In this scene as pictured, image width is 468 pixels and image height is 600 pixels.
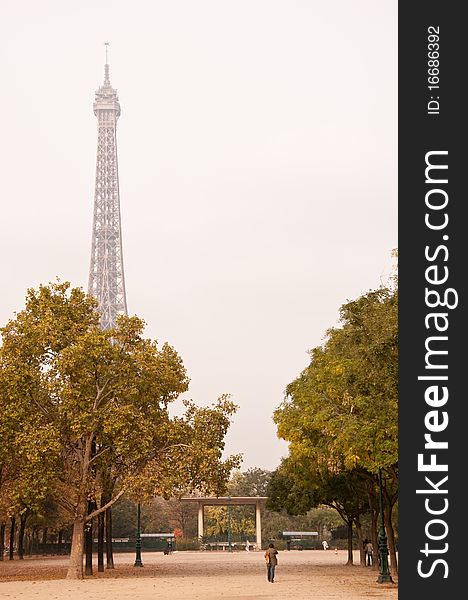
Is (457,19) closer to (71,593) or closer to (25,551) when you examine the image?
(71,593)

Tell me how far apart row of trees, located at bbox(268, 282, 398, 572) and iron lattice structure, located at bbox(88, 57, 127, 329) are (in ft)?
434

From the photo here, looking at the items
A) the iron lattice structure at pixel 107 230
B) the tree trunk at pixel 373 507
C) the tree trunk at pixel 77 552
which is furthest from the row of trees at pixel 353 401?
the iron lattice structure at pixel 107 230

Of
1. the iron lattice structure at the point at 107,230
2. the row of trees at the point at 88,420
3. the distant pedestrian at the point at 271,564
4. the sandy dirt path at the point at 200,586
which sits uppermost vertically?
the iron lattice structure at the point at 107,230

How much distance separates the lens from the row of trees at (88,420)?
40.3 metres

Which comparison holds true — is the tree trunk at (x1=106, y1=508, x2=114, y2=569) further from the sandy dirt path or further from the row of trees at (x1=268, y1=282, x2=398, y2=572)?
the row of trees at (x1=268, y1=282, x2=398, y2=572)

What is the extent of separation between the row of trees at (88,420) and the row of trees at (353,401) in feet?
16.6

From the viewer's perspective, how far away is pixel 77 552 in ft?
136

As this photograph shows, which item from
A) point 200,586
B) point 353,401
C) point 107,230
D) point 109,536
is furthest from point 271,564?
point 107,230

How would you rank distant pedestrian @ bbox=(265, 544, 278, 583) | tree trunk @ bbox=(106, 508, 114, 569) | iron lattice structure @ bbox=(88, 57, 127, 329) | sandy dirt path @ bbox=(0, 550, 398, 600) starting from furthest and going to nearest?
iron lattice structure @ bbox=(88, 57, 127, 329) < tree trunk @ bbox=(106, 508, 114, 569) < distant pedestrian @ bbox=(265, 544, 278, 583) < sandy dirt path @ bbox=(0, 550, 398, 600)

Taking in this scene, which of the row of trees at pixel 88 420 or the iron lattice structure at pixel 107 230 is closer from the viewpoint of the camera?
the row of trees at pixel 88 420

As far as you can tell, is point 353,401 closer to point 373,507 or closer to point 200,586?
point 200,586

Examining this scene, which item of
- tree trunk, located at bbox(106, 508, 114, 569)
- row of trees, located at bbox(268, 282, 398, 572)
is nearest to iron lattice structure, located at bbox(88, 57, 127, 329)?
tree trunk, located at bbox(106, 508, 114, 569)

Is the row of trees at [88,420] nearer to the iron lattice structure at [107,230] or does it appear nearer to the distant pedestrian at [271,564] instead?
the distant pedestrian at [271,564]

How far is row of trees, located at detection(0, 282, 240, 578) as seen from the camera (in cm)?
4031
